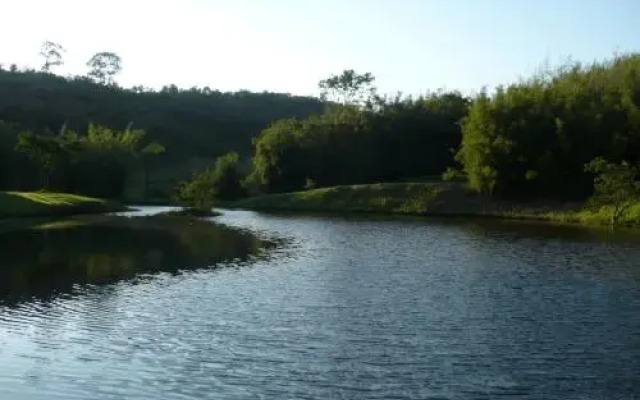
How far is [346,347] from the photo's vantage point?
17.4 m

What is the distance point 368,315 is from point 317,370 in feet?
18.3

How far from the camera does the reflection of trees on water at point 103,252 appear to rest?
88.9 ft

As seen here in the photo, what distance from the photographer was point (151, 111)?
14588 centimetres

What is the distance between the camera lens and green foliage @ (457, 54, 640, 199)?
6391 cm

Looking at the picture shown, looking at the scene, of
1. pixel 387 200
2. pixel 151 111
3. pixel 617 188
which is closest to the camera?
pixel 617 188

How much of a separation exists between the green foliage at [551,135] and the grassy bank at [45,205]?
32.5m

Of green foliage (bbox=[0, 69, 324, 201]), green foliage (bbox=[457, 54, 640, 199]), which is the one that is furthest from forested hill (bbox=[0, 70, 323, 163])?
green foliage (bbox=[457, 54, 640, 199])

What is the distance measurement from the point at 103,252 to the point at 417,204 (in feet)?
123

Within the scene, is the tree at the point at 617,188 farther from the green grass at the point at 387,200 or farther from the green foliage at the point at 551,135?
the green grass at the point at 387,200

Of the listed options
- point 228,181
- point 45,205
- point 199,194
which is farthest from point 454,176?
point 45,205

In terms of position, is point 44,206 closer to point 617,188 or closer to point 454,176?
point 454,176

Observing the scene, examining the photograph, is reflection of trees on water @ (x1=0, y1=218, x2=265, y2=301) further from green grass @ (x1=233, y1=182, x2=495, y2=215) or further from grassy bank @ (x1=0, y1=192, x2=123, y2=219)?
green grass @ (x1=233, y1=182, x2=495, y2=215)

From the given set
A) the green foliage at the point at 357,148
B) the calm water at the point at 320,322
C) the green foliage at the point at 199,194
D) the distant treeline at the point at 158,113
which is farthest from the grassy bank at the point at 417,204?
the distant treeline at the point at 158,113

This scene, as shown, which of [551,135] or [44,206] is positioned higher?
[551,135]
